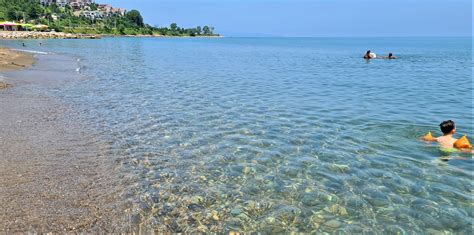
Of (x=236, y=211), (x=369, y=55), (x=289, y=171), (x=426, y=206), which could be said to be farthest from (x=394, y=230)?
(x=369, y=55)

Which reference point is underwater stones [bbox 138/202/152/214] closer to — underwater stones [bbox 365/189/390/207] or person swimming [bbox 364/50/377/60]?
underwater stones [bbox 365/189/390/207]

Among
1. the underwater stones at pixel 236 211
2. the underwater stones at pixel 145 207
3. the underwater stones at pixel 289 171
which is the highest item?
the underwater stones at pixel 289 171

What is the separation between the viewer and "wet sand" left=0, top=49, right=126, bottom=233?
7.69 m

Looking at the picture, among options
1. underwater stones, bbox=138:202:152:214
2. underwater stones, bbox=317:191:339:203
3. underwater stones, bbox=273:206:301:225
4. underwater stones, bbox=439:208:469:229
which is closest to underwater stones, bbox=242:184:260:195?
underwater stones, bbox=273:206:301:225

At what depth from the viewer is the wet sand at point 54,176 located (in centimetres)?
769

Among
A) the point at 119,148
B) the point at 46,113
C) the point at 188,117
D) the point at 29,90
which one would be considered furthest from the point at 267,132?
the point at 29,90

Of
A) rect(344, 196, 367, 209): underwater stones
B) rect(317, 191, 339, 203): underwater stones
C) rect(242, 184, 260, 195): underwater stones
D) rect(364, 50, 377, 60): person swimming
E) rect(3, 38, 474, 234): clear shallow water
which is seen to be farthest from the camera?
rect(364, 50, 377, 60): person swimming

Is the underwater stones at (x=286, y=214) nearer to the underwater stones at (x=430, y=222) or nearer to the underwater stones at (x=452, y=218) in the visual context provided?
the underwater stones at (x=430, y=222)

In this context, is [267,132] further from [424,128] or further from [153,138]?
[424,128]

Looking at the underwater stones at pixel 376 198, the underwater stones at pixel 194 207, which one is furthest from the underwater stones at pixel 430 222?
the underwater stones at pixel 194 207

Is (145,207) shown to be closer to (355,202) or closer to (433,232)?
(355,202)

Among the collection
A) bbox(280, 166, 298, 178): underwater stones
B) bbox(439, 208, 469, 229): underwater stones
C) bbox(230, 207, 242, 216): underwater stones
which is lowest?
bbox(439, 208, 469, 229): underwater stones

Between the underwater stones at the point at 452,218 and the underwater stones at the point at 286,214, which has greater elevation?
the underwater stones at the point at 286,214

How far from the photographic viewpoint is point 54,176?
10.0m
